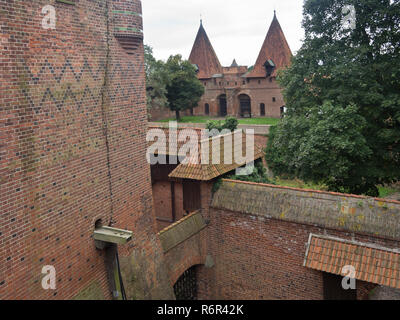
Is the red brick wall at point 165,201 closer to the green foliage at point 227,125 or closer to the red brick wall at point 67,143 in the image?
the green foliage at point 227,125

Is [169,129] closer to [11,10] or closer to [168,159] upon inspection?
[168,159]

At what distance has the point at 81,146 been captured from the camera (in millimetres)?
6641

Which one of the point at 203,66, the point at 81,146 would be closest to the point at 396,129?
the point at 81,146

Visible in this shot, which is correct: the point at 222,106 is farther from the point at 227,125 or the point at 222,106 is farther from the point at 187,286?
the point at 187,286

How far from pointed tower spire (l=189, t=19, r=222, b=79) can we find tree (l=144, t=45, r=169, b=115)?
8.81m

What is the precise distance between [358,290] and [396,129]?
24.6 feet

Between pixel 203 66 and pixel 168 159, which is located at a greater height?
pixel 203 66

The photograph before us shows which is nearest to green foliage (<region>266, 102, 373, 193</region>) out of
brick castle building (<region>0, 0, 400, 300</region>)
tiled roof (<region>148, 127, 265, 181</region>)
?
tiled roof (<region>148, 127, 265, 181</region>)

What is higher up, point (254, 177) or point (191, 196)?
point (254, 177)

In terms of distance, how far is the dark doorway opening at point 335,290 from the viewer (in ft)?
29.0

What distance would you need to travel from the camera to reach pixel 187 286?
11.1 metres

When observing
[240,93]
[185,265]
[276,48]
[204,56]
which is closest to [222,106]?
[240,93]

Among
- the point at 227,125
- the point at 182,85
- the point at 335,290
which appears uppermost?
the point at 182,85

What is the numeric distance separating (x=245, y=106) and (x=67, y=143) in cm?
3977
